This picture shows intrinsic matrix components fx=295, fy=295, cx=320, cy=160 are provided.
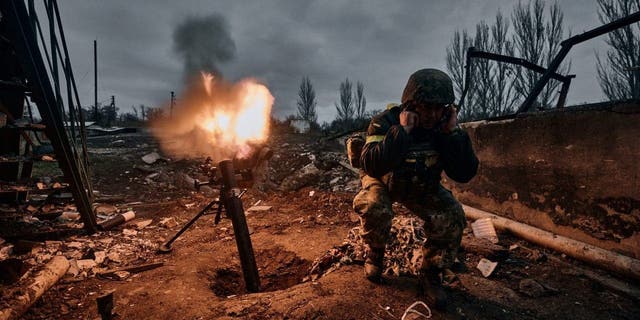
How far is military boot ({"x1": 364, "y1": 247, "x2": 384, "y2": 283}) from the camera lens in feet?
8.27

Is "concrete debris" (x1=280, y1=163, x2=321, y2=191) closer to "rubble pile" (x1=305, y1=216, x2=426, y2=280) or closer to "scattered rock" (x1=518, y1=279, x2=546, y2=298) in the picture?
"rubble pile" (x1=305, y1=216, x2=426, y2=280)

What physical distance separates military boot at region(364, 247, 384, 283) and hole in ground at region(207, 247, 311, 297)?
4.17ft

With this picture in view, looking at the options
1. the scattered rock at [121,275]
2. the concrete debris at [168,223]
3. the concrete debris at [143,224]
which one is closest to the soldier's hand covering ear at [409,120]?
the scattered rock at [121,275]

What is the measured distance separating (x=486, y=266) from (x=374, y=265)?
1424 mm

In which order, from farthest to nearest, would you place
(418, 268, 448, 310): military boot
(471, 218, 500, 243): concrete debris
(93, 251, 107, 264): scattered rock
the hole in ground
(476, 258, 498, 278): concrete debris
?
1. (471, 218, 500, 243): concrete debris
2. (93, 251, 107, 264): scattered rock
3. the hole in ground
4. (476, 258, 498, 278): concrete debris
5. (418, 268, 448, 310): military boot

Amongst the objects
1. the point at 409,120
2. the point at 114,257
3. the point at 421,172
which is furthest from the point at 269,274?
the point at 409,120

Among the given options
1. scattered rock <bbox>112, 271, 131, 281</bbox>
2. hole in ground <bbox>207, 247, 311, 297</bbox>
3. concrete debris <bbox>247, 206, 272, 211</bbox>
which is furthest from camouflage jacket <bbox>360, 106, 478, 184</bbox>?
concrete debris <bbox>247, 206, 272, 211</bbox>

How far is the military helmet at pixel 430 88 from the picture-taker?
2439 mm

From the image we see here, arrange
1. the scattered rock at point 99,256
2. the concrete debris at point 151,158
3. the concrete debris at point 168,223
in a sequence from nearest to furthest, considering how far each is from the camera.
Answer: the scattered rock at point 99,256 → the concrete debris at point 168,223 → the concrete debris at point 151,158

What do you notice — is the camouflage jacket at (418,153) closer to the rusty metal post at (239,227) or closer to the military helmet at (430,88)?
the military helmet at (430,88)

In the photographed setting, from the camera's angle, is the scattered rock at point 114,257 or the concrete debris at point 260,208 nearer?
the scattered rock at point 114,257

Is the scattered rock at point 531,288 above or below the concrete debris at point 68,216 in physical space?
above

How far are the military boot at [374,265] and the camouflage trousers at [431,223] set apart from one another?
7 cm

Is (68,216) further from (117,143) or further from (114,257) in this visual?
(117,143)
